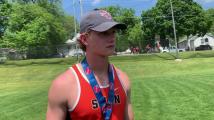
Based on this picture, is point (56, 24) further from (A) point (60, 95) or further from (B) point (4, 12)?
(A) point (60, 95)

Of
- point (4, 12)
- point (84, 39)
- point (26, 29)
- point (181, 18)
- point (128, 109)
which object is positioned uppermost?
point (4, 12)

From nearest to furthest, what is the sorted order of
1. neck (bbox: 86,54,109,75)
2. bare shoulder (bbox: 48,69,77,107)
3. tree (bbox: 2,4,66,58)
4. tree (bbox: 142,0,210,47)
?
bare shoulder (bbox: 48,69,77,107) → neck (bbox: 86,54,109,75) → tree (bbox: 2,4,66,58) → tree (bbox: 142,0,210,47)

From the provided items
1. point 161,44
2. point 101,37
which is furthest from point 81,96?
point 161,44

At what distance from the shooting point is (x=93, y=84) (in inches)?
125

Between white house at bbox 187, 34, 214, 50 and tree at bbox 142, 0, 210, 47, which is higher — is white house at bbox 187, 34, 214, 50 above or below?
below

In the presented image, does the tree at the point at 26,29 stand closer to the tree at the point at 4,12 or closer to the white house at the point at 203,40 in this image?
the tree at the point at 4,12

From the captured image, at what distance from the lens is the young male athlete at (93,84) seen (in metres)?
3.16

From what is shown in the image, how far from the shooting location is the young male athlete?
10.4ft

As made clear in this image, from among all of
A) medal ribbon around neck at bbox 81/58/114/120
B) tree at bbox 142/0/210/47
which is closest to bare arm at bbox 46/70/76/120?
medal ribbon around neck at bbox 81/58/114/120

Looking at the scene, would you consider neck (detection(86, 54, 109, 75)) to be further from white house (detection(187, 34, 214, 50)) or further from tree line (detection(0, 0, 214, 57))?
white house (detection(187, 34, 214, 50))

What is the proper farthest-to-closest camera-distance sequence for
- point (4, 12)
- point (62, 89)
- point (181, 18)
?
point (181, 18)
point (4, 12)
point (62, 89)

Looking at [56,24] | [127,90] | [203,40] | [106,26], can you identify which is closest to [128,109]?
[127,90]

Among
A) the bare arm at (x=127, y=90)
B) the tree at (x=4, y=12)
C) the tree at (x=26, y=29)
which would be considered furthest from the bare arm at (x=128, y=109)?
the tree at (x=26, y=29)

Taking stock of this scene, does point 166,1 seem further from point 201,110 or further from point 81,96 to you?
point 81,96
